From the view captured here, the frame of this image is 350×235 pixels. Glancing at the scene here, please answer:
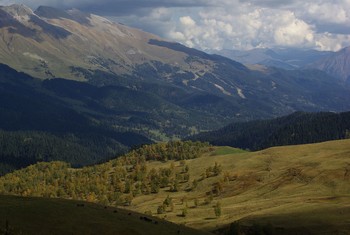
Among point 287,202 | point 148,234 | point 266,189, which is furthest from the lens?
point 266,189

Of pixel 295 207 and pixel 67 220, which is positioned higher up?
pixel 295 207

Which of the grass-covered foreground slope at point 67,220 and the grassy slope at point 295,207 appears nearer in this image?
the grass-covered foreground slope at point 67,220

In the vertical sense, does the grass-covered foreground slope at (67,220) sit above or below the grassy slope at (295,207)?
below

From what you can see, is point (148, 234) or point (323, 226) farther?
point (323, 226)

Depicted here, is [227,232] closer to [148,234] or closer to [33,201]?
[148,234]

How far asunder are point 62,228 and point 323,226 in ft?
218

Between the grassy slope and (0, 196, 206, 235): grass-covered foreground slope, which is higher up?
the grassy slope

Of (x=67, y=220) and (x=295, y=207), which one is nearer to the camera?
(x=67, y=220)

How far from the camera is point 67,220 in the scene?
84.3 meters

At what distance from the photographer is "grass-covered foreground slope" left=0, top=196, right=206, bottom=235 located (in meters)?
76.9

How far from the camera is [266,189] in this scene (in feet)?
647

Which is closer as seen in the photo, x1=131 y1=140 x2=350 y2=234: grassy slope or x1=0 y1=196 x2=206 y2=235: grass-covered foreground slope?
x1=0 y1=196 x2=206 y2=235: grass-covered foreground slope

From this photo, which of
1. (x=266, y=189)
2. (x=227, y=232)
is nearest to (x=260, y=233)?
(x=227, y=232)

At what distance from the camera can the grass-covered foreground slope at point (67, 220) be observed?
76938mm
